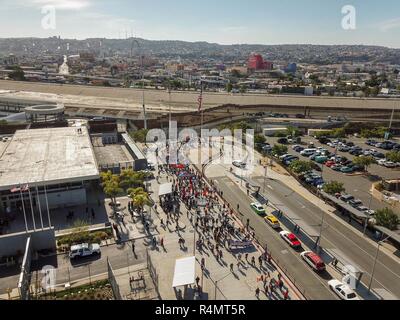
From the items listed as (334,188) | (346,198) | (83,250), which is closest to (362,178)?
(346,198)

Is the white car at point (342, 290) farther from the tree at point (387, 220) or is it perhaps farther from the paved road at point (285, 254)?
the tree at point (387, 220)

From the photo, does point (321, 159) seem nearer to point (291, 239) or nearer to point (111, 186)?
point (291, 239)

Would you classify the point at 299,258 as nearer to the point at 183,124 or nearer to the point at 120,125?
the point at 183,124

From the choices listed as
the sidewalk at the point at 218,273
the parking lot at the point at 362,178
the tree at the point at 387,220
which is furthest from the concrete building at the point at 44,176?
the parking lot at the point at 362,178

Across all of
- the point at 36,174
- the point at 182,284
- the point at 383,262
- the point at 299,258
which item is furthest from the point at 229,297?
the point at 36,174

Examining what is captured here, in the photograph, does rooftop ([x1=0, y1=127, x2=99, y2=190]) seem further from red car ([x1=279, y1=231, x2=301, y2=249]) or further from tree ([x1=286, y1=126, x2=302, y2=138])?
tree ([x1=286, y1=126, x2=302, y2=138])
